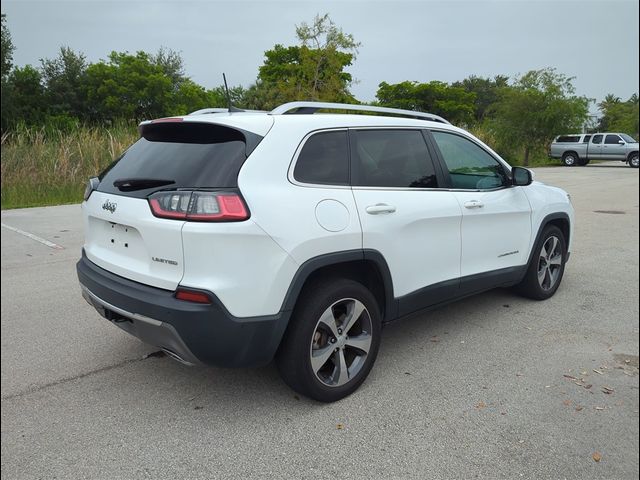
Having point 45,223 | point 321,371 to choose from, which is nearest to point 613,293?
point 321,371

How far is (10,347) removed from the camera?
382 cm

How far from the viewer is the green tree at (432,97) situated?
49.6 m

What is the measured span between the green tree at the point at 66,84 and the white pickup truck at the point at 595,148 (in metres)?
36.4

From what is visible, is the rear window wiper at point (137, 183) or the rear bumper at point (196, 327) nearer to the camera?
the rear bumper at point (196, 327)

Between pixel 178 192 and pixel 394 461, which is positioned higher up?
pixel 178 192

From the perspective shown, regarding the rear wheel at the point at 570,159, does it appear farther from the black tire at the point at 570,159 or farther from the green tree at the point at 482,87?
the green tree at the point at 482,87

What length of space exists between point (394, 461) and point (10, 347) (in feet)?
9.71

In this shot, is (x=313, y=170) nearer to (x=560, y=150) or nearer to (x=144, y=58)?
(x=560, y=150)

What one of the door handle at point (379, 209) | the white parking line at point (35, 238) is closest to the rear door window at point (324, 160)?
the door handle at point (379, 209)

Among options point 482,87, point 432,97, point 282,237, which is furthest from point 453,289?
point 482,87

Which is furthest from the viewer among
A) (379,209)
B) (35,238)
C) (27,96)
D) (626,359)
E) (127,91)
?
(127,91)

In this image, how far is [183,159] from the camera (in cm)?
289

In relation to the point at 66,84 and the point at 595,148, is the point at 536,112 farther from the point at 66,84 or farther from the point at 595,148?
the point at 66,84

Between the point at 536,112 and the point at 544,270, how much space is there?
1130 inches
